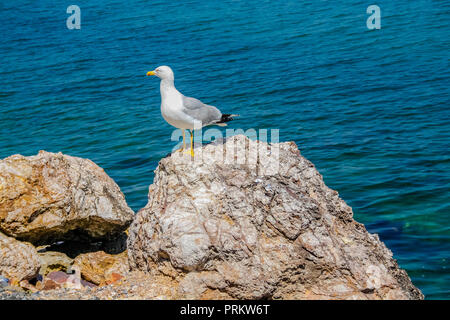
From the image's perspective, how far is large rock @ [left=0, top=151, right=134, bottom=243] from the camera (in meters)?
10.1

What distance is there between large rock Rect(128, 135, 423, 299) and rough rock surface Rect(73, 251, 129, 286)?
1.75 metres

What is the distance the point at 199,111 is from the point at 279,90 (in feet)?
45.3

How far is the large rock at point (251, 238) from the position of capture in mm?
7984

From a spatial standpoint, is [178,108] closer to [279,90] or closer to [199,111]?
[199,111]

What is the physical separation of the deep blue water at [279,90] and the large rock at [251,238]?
3894 millimetres

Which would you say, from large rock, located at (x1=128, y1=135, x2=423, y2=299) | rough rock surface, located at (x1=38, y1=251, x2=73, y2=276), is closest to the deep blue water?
large rock, located at (x1=128, y1=135, x2=423, y2=299)

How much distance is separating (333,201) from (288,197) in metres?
1.19

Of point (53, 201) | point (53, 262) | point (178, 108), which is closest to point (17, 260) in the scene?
point (53, 262)

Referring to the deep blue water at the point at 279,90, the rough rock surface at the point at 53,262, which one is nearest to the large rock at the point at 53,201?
the rough rock surface at the point at 53,262

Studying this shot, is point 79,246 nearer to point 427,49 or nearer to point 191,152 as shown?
point 191,152

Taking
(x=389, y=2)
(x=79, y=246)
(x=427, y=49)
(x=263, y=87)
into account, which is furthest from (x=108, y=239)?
(x=389, y=2)

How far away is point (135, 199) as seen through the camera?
51.9 ft

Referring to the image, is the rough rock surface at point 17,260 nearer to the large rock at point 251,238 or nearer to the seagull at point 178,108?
the large rock at point 251,238

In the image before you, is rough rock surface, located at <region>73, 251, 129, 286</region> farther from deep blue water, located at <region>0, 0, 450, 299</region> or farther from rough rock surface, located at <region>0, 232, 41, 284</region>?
deep blue water, located at <region>0, 0, 450, 299</region>
